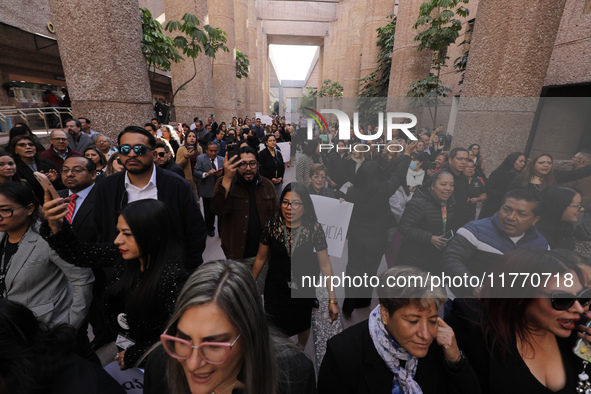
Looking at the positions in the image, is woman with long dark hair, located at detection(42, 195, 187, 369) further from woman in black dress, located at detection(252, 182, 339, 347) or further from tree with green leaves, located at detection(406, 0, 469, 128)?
tree with green leaves, located at detection(406, 0, 469, 128)

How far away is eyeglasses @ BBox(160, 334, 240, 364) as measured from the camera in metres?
1.02

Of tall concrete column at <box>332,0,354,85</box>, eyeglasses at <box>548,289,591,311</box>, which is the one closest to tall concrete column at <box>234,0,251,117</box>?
tall concrete column at <box>332,0,354,85</box>

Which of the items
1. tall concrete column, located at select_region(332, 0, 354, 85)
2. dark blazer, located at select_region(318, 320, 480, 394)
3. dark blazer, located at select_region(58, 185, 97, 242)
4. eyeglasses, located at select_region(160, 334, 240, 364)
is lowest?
dark blazer, located at select_region(318, 320, 480, 394)

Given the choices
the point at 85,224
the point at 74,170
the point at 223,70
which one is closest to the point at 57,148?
the point at 74,170

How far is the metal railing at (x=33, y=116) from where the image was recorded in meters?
6.78

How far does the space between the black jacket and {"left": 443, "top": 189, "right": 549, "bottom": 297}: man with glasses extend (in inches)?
2.4

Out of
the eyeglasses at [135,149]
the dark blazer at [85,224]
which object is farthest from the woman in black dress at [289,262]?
the dark blazer at [85,224]

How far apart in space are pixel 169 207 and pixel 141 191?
39 centimetres

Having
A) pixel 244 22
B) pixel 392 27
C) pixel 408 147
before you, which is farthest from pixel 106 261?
pixel 244 22

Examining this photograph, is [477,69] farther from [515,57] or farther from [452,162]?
[452,162]

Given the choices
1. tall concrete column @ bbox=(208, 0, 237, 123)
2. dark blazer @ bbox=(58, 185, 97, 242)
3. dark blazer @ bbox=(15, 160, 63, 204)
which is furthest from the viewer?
tall concrete column @ bbox=(208, 0, 237, 123)

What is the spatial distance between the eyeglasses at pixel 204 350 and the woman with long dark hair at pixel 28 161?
3.45 metres

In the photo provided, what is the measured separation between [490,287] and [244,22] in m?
23.9

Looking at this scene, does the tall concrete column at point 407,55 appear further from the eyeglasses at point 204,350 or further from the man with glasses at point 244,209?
the eyeglasses at point 204,350
